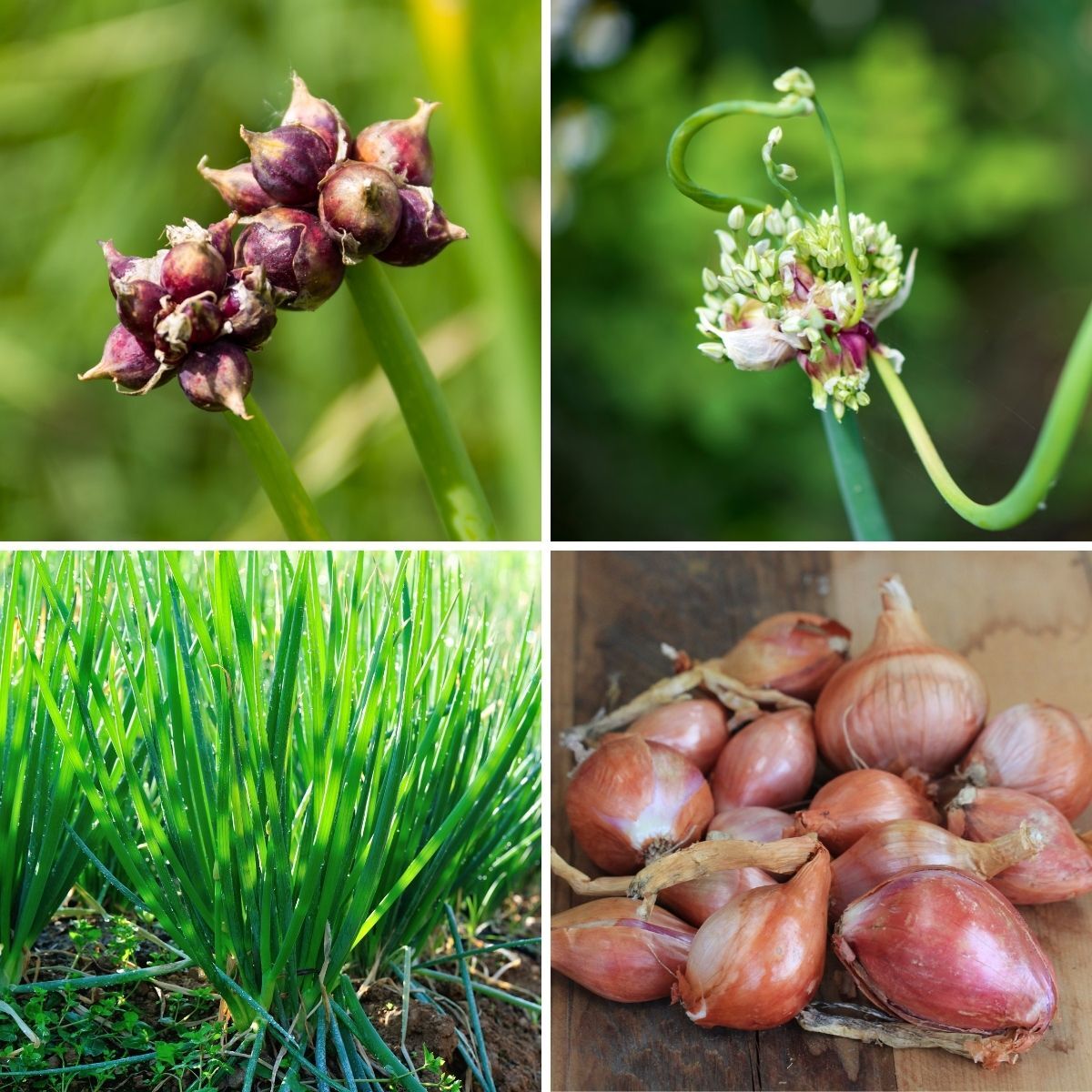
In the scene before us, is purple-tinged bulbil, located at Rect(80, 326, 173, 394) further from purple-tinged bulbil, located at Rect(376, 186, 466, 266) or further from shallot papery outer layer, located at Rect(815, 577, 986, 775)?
shallot papery outer layer, located at Rect(815, 577, 986, 775)

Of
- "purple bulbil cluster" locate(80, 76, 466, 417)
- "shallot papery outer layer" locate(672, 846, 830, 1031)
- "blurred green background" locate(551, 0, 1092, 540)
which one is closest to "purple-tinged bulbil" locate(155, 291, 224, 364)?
"purple bulbil cluster" locate(80, 76, 466, 417)

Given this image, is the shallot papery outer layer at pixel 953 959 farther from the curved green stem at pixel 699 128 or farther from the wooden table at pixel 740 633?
the curved green stem at pixel 699 128

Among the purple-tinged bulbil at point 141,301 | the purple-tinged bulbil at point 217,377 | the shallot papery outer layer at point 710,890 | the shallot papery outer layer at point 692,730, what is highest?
the purple-tinged bulbil at point 141,301

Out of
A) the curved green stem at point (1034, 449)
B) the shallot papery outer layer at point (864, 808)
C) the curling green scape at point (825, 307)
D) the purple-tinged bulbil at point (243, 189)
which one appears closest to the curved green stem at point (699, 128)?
the curling green scape at point (825, 307)

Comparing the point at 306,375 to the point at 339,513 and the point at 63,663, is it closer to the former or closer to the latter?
the point at 339,513

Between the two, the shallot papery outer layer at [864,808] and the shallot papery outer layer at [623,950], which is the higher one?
the shallot papery outer layer at [864,808]

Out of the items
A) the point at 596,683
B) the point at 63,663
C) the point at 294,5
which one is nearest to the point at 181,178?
the point at 294,5
